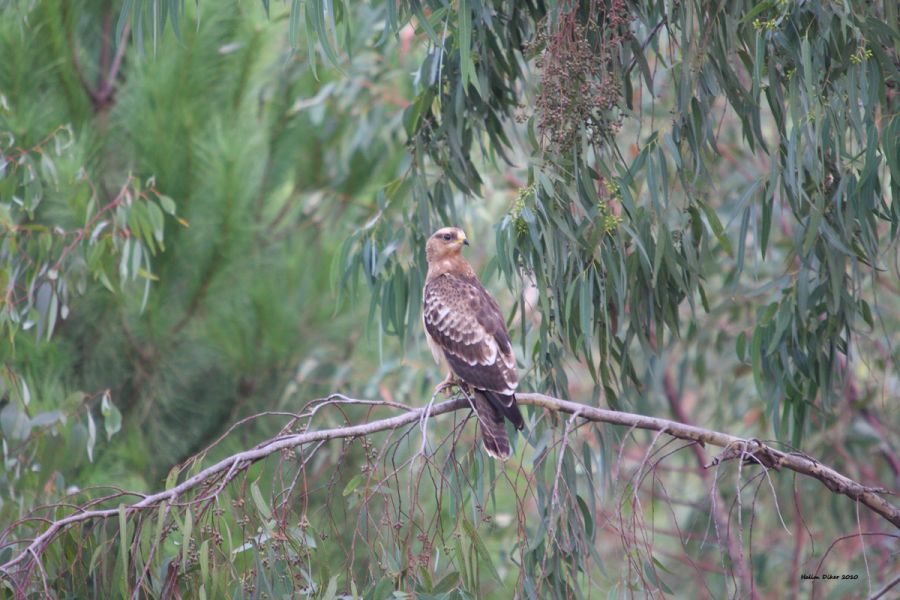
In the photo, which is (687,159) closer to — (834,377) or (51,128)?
(834,377)

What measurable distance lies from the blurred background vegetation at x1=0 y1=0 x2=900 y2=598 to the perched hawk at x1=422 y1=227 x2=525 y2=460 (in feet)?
0.43

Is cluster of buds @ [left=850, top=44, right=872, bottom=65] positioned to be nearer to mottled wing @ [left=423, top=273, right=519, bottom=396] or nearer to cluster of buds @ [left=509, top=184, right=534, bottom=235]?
cluster of buds @ [left=509, top=184, right=534, bottom=235]

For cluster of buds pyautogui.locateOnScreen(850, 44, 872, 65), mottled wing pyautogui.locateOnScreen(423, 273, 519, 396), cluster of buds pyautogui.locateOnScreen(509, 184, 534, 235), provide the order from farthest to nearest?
mottled wing pyautogui.locateOnScreen(423, 273, 519, 396) → cluster of buds pyautogui.locateOnScreen(509, 184, 534, 235) → cluster of buds pyautogui.locateOnScreen(850, 44, 872, 65)

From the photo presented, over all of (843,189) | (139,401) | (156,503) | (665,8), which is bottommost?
(139,401)

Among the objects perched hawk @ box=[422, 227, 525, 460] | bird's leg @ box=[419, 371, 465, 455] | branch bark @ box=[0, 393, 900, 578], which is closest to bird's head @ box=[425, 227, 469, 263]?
perched hawk @ box=[422, 227, 525, 460]

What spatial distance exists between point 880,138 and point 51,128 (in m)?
3.85

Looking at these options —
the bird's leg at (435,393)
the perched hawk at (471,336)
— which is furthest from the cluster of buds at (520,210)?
the perched hawk at (471,336)

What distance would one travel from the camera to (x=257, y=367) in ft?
19.6

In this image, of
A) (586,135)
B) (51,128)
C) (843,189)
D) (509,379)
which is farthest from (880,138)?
(51,128)

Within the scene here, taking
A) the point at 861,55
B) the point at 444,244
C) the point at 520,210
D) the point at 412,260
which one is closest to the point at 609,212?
the point at 520,210

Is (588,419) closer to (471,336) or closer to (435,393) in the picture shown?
(435,393)

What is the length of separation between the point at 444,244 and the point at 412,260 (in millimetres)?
705

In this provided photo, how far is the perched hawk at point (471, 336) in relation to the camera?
361 cm

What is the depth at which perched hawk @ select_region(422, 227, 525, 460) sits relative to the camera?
3607mm
